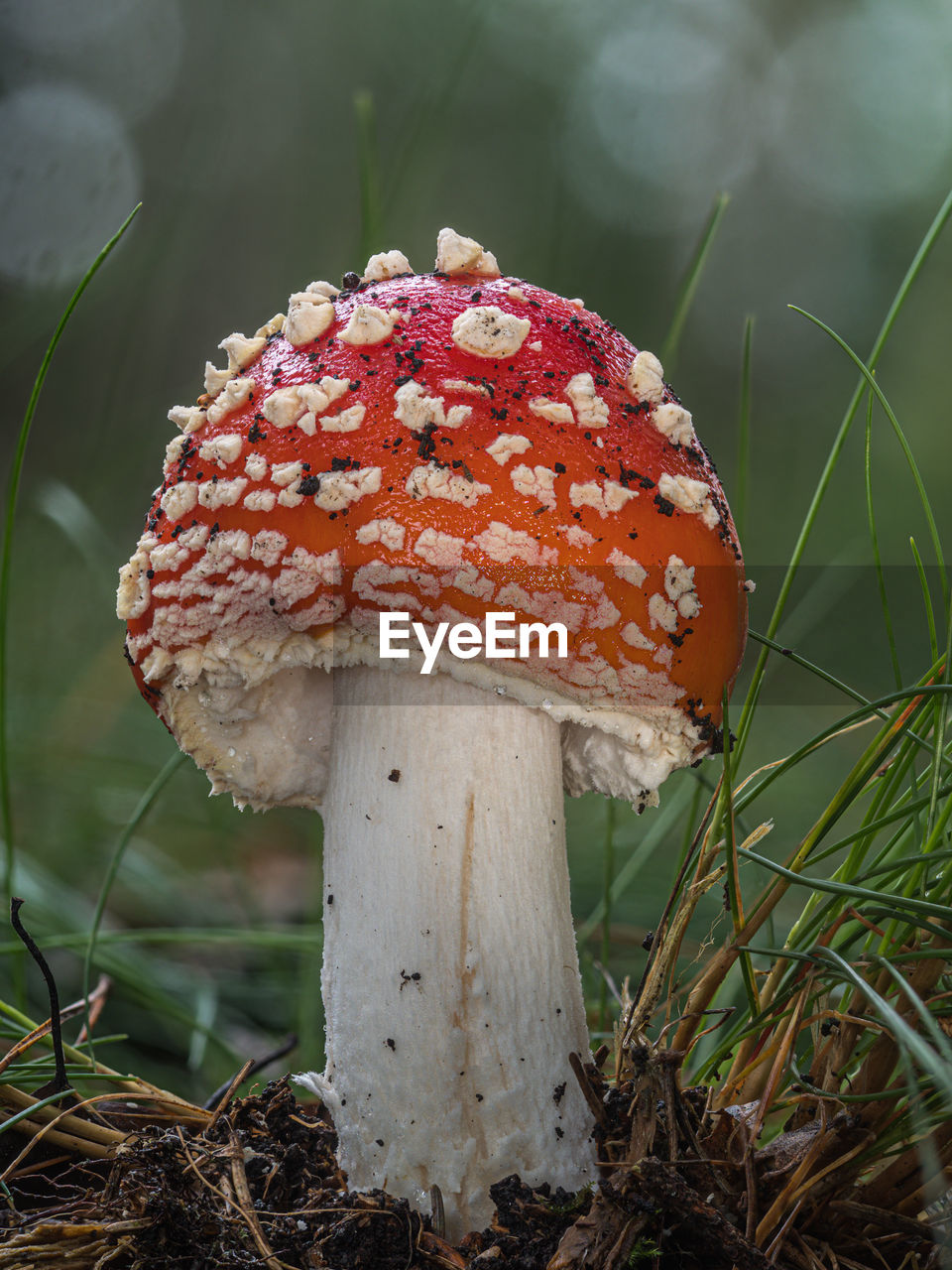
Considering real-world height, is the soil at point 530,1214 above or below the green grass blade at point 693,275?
below

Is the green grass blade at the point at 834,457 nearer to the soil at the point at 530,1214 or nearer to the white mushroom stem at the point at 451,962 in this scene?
the white mushroom stem at the point at 451,962

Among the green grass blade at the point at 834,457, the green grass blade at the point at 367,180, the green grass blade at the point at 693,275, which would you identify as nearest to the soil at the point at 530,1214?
the green grass blade at the point at 834,457

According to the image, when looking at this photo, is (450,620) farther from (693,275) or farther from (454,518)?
(693,275)

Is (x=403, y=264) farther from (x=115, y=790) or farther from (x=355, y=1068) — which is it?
(x=115, y=790)

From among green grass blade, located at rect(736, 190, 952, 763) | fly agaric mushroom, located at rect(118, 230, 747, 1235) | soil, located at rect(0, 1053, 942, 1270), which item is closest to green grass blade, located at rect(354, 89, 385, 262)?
fly agaric mushroom, located at rect(118, 230, 747, 1235)

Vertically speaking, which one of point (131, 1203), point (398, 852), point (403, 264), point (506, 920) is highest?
point (403, 264)

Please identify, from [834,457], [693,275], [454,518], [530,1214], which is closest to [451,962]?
[530,1214]

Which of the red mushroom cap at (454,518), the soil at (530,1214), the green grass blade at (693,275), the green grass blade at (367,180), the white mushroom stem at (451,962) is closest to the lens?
the soil at (530,1214)

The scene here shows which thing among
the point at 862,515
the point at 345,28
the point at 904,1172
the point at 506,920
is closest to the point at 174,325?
the point at 345,28
